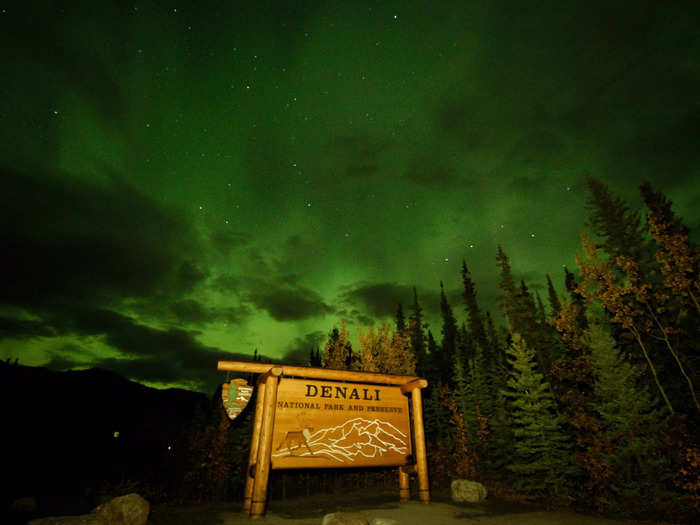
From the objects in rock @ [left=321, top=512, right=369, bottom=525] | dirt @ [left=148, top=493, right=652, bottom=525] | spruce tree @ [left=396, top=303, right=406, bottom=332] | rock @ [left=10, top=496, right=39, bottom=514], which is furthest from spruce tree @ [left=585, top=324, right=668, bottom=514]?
spruce tree @ [left=396, top=303, right=406, bottom=332]

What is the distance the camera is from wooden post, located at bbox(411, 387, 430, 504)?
8133 mm

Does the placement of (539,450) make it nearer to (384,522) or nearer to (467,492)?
(467,492)

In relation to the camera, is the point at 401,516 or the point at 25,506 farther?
the point at 25,506

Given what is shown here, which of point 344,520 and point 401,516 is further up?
point 344,520

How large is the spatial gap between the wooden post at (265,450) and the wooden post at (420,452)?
149 inches

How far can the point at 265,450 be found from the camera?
6.77 m

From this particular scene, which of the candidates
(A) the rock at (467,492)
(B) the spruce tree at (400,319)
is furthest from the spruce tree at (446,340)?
(A) the rock at (467,492)

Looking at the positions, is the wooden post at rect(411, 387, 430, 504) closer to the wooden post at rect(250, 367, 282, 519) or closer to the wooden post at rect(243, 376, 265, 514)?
the wooden post at rect(250, 367, 282, 519)

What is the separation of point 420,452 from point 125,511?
21.2ft

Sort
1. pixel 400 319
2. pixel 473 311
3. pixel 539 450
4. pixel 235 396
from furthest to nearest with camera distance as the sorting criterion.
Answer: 1. pixel 400 319
2. pixel 473 311
3. pixel 539 450
4. pixel 235 396

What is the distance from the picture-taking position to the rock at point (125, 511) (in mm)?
5871

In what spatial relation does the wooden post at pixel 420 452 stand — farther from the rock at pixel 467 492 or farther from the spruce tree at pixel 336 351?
the spruce tree at pixel 336 351

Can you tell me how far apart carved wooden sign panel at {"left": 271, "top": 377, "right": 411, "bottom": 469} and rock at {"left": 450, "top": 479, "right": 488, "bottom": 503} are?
3620 mm

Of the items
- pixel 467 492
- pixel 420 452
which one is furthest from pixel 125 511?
pixel 467 492
